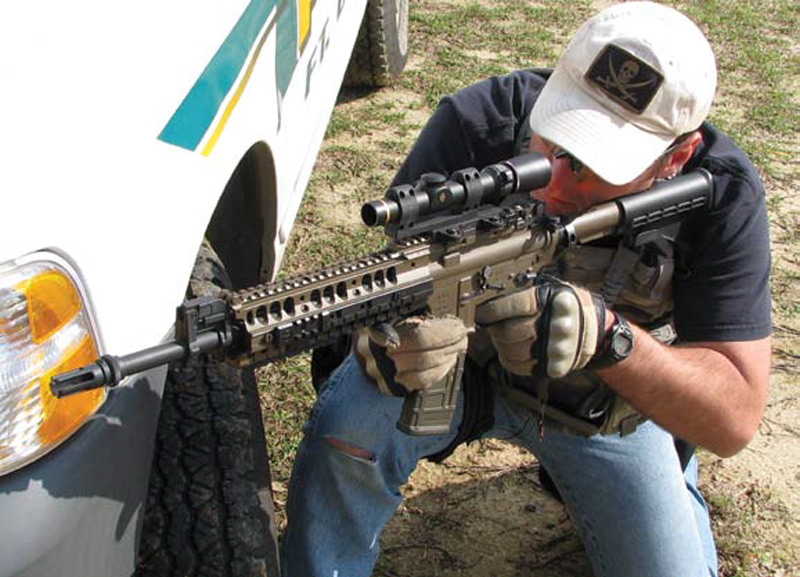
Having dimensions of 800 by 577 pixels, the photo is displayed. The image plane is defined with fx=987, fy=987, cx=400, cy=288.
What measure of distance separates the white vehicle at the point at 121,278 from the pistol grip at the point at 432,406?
0.36m

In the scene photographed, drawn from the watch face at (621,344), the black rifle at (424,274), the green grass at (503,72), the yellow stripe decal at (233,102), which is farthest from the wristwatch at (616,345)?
the green grass at (503,72)

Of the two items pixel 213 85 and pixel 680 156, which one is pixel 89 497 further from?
pixel 680 156

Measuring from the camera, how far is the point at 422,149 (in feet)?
8.66

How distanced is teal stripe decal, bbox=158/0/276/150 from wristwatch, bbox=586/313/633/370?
100 cm

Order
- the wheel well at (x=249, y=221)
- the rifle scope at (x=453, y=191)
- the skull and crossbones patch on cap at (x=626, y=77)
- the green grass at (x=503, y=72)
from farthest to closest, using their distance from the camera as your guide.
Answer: the green grass at (x=503, y=72)
the wheel well at (x=249, y=221)
the skull and crossbones patch on cap at (x=626, y=77)
the rifle scope at (x=453, y=191)

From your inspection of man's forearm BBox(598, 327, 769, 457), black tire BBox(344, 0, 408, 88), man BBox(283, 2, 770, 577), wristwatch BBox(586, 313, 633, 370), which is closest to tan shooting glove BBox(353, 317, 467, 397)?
man BBox(283, 2, 770, 577)

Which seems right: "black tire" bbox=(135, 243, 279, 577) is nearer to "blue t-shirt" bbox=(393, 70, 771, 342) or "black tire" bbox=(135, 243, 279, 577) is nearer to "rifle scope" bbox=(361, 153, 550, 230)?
"rifle scope" bbox=(361, 153, 550, 230)

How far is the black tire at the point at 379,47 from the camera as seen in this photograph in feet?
17.9

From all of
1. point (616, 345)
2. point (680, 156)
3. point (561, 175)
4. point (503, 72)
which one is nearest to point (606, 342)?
point (616, 345)

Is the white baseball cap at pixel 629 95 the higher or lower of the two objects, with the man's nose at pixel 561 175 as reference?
higher

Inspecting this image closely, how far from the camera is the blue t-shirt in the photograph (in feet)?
7.87

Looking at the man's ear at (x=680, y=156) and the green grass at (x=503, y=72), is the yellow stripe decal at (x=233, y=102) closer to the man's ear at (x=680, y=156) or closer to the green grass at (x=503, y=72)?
the man's ear at (x=680, y=156)

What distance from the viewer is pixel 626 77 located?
7.48ft

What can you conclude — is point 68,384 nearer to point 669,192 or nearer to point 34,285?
point 34,285
